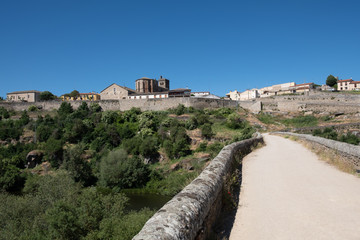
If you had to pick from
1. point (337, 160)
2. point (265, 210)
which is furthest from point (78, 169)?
point (265, 210)

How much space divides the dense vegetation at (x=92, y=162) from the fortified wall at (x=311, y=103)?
13601 millimetres

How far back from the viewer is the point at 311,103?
49.2 m

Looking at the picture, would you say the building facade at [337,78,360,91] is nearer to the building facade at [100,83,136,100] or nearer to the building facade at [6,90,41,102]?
the building facade at [100,83,136,100]

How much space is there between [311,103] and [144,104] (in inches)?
1375

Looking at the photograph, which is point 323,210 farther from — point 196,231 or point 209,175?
point 196,231

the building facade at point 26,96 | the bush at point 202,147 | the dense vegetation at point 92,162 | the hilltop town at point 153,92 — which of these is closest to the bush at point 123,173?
the dense vegetation at point 92,162

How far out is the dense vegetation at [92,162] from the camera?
14.4 m

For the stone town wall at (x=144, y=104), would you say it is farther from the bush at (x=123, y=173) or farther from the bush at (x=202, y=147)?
the bush at (x=123, y=173)

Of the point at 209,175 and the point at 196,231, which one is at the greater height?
the point at 209,175

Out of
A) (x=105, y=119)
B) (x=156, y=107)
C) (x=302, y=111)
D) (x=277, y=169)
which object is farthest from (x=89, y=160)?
(x=302, y=111)

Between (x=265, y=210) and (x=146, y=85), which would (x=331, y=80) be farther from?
(x=265, y=210)

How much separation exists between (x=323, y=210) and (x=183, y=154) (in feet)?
91.6

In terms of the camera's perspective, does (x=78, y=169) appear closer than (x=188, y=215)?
No

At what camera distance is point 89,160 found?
3722 centimetres
